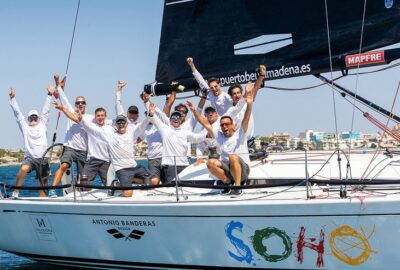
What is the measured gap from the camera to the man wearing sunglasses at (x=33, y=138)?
9.11 meters

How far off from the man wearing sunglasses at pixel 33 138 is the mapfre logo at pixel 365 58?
429cm

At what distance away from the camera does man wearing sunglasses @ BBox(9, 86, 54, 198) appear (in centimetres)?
911

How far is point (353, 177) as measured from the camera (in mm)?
7266

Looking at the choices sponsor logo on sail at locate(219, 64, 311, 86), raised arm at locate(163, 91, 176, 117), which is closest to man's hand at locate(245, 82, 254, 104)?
sponsor logo on sail at locate(219, 64, 311, 86)

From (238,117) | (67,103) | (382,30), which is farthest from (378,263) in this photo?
(67,103)

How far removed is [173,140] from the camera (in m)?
8.22

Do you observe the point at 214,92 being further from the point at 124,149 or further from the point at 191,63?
the point at 124,149

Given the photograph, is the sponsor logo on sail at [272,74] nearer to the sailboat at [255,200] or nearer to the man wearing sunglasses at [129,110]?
the sailboat at [255,200]

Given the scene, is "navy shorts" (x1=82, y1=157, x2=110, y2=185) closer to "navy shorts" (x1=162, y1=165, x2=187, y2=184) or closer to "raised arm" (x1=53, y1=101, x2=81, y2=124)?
"raised arm" (x1=53, y1=101, x2=81, y2=124)

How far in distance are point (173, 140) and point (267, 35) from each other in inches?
80.5

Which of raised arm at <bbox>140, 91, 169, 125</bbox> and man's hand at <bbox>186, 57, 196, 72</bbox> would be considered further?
man's hand at <bbox>186, 57, 196, 72</bbox>

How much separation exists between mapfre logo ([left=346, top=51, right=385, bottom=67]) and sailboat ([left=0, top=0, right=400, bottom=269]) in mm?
17

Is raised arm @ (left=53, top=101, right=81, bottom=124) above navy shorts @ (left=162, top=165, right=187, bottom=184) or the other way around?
above

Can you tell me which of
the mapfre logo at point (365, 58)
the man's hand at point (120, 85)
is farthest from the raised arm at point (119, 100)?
the mapfre logo at point (365, 58)
